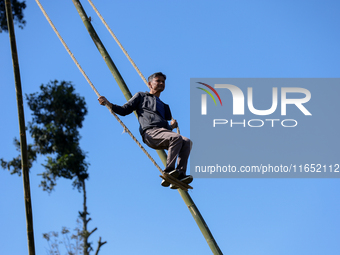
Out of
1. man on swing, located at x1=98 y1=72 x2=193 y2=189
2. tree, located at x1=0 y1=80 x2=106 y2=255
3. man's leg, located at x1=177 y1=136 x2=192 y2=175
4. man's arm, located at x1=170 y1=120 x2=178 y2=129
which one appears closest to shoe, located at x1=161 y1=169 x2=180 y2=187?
man on swing, located at x1=98 y1=72 x2=193 y2=189

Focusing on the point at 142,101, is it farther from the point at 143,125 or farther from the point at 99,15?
the point at 99,15

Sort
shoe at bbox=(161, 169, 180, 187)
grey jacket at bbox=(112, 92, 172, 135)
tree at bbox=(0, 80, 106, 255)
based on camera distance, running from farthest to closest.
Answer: tree at bbox=(0, 80, 106, 255) < grey jacket at bbox=(112, 92, 172, 135) < shoe at bbox=(161, 169, 180, 187)

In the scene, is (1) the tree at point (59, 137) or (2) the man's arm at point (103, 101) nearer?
(2) the man's arm at point (103, 101)

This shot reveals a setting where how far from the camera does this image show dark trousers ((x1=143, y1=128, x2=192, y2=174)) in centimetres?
513

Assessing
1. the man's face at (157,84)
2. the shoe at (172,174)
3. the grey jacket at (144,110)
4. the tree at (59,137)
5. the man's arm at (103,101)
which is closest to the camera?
the shoe at (172,174)

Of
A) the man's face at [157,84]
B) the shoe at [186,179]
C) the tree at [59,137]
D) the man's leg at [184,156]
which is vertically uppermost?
the tree at [59,137]

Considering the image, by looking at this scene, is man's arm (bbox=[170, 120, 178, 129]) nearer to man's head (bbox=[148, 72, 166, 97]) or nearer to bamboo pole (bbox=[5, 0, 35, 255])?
man's head (bbox=[148, 72, 166, 97])

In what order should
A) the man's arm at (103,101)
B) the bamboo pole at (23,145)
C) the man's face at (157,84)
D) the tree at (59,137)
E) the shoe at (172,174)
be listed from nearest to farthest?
the shoe at (172,174) < the man's arm at (103,101) < the man's face at (157,84) < the bamboo pole at (23,145) < the tree at (59,137)

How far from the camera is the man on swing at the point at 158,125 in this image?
5133 mm

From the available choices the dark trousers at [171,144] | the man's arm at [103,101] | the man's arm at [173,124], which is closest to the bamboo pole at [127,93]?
the dark trousers at [171,144]

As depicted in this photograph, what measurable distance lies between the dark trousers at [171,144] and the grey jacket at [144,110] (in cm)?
9

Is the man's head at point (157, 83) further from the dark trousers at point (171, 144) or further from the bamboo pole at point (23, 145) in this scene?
the bamboo pole at point (23, 145)

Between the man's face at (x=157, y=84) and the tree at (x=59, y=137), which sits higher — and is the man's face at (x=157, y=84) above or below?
below

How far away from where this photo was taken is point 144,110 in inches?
214
